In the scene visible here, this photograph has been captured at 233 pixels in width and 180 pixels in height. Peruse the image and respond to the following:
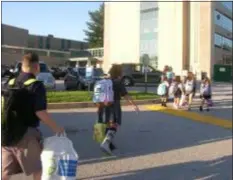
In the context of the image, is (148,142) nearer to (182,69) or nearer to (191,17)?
(182,69)

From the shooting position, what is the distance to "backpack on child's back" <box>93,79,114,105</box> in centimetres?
875

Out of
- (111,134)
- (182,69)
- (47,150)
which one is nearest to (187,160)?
(111,134)

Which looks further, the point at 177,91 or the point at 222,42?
the point at 222,42

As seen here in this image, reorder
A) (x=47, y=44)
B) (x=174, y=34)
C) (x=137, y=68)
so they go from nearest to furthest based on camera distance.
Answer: (x=137, y=68) → (x=174, y=34) → (x=47, y=44)

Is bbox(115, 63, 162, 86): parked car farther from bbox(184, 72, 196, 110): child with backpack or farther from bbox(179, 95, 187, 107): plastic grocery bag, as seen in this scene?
bbox(179, 95, 187, 107): plastic grocery bag

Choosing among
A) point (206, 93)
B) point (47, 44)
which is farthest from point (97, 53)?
point (206, 93)

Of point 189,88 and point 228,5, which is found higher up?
point 228,5

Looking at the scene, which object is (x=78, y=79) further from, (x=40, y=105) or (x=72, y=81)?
(x=40, y=105)

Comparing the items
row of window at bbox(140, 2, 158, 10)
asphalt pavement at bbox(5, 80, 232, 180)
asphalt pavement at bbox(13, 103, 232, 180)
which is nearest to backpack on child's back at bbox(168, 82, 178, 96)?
asphalt pavement at bbox(5, 80, 232, 180)

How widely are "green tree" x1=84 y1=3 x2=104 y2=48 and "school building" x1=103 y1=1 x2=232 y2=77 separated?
1728 inches

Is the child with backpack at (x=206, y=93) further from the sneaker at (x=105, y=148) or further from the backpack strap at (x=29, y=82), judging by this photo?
the backpack strap at (x=29, y=82)

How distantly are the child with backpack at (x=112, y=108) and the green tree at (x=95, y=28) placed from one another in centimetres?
9695

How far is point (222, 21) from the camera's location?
60.2 m

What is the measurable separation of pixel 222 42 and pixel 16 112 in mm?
57185
